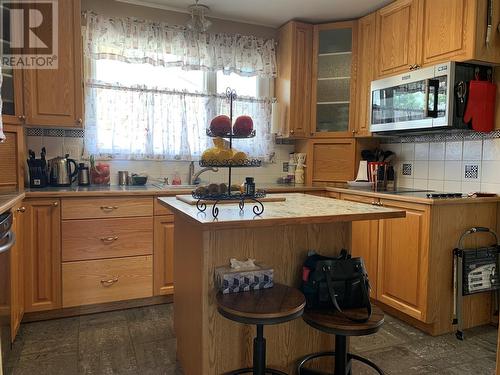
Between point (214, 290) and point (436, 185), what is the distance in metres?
2.28

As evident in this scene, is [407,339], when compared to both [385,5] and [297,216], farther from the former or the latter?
[385,5]

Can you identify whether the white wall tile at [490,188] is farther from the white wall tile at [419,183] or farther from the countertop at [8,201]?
the countertop at [8,201]

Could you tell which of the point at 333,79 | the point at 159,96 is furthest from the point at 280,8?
the point at 159,96

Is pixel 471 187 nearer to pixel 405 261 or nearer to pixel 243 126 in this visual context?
pixel 405 261

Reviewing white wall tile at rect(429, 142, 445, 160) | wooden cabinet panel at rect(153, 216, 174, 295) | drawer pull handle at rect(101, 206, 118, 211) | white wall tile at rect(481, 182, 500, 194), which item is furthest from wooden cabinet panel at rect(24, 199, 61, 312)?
white wall tile at rect(481, 182, 500, 194)

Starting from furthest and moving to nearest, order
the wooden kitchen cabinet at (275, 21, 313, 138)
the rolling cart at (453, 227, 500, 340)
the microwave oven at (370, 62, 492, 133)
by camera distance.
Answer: the wooden kitchen cabinet at (275, 21, 313, 138), the microwave oven at (370, 62, 492, 133), the rolling cart at (453, 227, 500, 340)

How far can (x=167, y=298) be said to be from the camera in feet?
9.85

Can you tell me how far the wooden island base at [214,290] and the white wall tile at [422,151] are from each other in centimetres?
168

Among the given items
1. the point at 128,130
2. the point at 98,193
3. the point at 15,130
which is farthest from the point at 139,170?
the point at 15,130

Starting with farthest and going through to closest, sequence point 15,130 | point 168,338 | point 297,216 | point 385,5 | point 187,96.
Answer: point 187,96 → point 385,5 → point 15,130 → point 168,338 → point 297,216

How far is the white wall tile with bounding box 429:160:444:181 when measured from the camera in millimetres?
3061

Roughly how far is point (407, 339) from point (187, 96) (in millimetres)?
2639

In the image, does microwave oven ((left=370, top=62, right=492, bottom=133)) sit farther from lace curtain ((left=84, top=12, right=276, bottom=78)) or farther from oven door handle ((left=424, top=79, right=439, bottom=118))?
lace curtain ((left=84, top=12, right=276, bottom=78))

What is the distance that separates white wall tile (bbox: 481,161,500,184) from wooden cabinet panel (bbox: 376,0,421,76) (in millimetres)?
918
